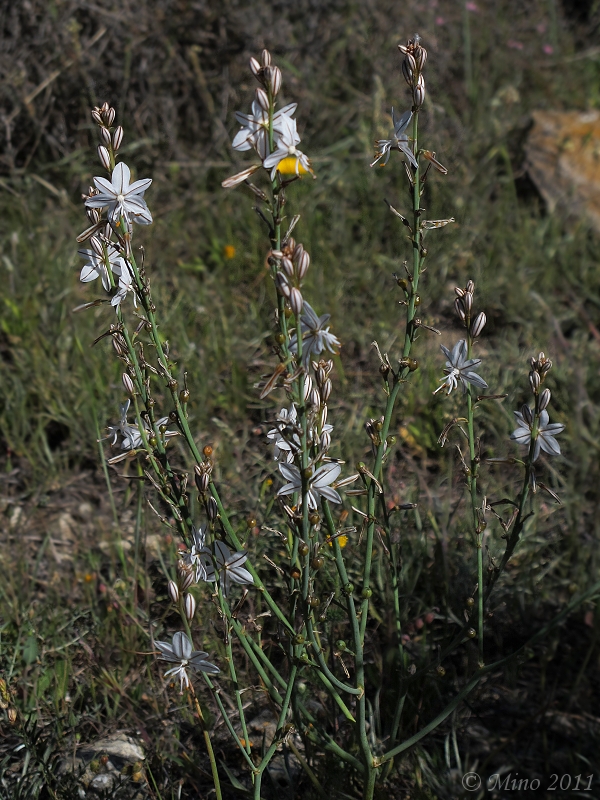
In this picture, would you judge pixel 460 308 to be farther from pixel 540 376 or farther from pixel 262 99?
pixel 262 99

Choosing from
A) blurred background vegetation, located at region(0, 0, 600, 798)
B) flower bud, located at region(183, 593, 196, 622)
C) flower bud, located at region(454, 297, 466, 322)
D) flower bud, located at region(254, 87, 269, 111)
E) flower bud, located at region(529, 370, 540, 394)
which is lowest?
blurred background vegetation, located at region(0, 0, 600, 798)

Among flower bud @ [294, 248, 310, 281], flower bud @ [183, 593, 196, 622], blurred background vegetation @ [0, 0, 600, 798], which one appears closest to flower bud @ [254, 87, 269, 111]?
flower bud @ [294, 248, 310, 281]

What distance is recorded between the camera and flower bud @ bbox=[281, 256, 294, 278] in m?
1.00

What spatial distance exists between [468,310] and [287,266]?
41 centimetres

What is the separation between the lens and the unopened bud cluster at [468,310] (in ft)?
4.17

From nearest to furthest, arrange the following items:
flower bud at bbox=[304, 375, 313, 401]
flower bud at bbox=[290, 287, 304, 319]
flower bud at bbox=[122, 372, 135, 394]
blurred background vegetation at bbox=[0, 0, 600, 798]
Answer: flower bud at bbox=[290, 287, 304, 319], flower bud at bbox=[304, 375, 313, 401], flower bud at bbox=[122, 372, 135, 394], blurred background vegetation at bbox=[0, 0, 600, 798]

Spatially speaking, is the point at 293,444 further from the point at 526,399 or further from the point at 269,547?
the point at 526,399

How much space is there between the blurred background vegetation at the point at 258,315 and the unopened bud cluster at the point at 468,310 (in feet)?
2.96

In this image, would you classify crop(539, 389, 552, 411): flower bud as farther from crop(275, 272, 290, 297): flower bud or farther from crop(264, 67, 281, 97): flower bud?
crop(264, 67, 281, 97): flower bud

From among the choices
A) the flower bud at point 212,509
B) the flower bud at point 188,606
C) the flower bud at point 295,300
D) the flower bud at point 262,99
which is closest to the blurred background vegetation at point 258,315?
the flower bud at point 188,606

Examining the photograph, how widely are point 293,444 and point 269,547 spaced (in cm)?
110

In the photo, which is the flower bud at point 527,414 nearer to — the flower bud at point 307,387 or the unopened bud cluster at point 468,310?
the unopened bud cluster at point 468,310

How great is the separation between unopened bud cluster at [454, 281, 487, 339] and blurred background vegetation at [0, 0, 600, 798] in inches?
35.6

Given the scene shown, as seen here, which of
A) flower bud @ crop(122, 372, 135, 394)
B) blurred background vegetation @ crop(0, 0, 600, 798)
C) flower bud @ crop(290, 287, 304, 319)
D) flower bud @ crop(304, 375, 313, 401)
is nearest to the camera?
flower bud @ crop(290, 287, 304, 319)
